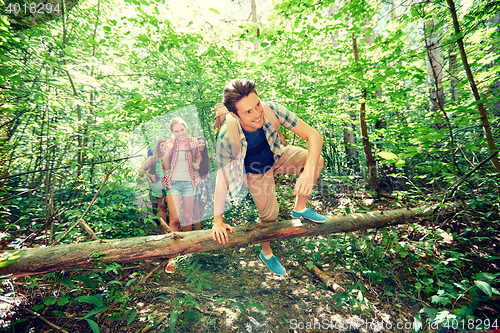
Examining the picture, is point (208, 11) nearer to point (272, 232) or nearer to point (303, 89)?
point (303, 89)

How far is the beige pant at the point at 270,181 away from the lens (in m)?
2.35

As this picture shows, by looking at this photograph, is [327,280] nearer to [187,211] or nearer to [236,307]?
[236,307]

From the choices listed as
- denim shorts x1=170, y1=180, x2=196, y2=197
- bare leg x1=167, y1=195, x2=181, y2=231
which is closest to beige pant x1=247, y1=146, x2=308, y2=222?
denim shorts x1=170, y1=180, x2=196, y2=197

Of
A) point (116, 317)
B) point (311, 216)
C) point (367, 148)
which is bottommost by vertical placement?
point (116, 317)

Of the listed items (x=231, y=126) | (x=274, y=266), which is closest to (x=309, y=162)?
(x=231, y=126)

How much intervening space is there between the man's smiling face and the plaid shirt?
13cm

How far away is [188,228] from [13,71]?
2.98 meters

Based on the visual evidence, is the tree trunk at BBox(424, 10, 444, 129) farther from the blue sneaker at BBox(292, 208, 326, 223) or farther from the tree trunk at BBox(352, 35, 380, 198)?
the blue sneaker at BBox(292, 208, 326, 223)

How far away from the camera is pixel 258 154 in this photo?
231 centimetres

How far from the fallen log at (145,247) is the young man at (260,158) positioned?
18 centimetres

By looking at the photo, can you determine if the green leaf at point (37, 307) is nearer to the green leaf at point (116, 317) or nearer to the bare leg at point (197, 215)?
the green leaf at point (116, 317)

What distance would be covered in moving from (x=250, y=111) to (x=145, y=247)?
1.79 meters

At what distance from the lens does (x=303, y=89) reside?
16.9 ft

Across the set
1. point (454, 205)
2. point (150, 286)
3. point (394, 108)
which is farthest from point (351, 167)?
point (150, 286)
